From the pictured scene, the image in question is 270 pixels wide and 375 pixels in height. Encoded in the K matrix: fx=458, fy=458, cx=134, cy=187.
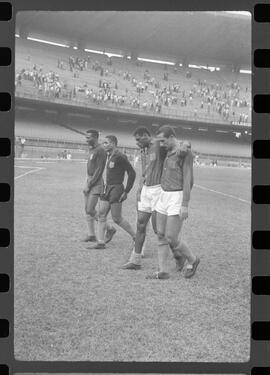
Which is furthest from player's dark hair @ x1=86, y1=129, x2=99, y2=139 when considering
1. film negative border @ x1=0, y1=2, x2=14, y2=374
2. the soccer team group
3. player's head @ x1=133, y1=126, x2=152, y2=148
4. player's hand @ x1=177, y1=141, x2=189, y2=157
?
film negative border @ x1=0, y1=2, x2=14, y2=374

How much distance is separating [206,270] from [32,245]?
1.17m

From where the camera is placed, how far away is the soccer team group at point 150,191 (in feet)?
7.48

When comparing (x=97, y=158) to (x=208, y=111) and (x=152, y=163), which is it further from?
(x=208, y=111)

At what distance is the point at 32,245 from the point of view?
228cm

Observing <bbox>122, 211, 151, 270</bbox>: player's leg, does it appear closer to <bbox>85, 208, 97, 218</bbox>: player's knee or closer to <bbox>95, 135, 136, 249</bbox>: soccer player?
<bbox>95, 135, 136, 249</bbox>: soccer player

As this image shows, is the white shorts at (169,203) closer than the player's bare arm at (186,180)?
No

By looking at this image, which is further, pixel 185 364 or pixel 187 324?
pixel 187 324

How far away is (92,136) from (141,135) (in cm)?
23

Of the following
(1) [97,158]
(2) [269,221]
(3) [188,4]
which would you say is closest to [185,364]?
(2) [269,221]

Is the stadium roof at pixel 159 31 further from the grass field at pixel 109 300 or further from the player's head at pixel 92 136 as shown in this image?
the grass field at pixel 109 300

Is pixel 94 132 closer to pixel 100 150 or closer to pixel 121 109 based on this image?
pixel 100 150

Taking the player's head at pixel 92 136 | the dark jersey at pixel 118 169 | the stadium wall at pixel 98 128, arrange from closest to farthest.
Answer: the stadium wall at pixel 98 128
the player's head at pixel 92 136
the dark jersey at pixel 118 169

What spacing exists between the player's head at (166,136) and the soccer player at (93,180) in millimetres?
283

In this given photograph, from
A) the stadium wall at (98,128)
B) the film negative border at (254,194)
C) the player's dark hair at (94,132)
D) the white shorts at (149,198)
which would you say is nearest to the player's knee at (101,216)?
the white shorts at (149,198)
